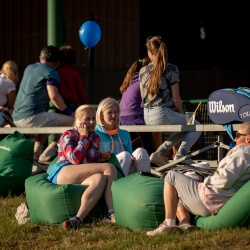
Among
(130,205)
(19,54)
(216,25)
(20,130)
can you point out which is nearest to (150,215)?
(130,205)

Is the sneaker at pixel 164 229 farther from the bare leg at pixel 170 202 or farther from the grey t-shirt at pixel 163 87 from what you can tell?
the grey t-shirt at pixel 163 87

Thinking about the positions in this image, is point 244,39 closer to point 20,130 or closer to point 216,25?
point 216,25

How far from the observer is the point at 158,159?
10.6 m

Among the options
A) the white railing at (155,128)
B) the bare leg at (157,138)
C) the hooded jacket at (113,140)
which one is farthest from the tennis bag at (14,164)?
the bare leg at (157,138)

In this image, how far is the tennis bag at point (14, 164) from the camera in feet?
33.6

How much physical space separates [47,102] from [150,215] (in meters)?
4.51

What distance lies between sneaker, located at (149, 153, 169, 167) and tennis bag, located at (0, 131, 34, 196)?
1.43m

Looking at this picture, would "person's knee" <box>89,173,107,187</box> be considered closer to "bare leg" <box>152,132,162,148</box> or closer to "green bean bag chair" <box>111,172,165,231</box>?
"green bean bag chair" <box>111,172,165,231</box>

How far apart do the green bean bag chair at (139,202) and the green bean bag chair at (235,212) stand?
530mm

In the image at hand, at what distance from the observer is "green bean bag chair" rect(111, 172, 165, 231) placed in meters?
7.45

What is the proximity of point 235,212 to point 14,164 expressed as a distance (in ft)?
13.0

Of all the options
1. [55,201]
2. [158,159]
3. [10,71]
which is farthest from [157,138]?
[55,201]

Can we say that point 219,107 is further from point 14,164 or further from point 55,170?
point 14,164

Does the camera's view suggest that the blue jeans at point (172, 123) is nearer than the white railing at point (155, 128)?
No
